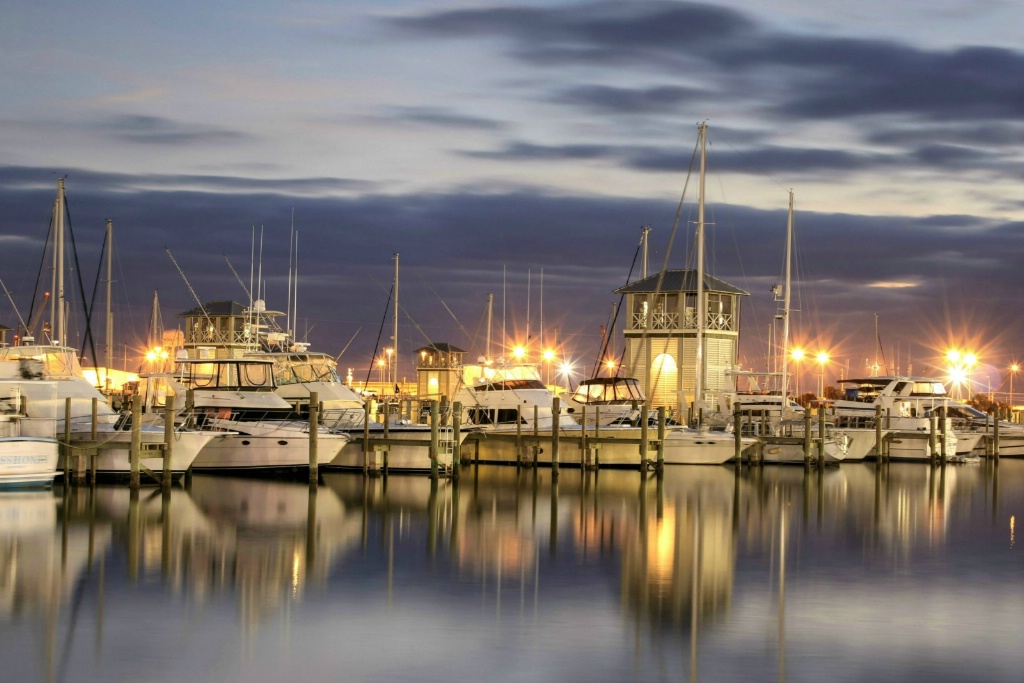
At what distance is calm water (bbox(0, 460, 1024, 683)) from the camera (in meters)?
19.4

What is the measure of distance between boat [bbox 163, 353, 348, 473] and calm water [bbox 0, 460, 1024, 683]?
1.02 metres

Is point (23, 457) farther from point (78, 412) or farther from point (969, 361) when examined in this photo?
point (969, 361)

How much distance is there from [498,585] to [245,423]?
19459 millimetres

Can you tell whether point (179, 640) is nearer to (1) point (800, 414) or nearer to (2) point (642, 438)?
(2) point (642, 438)

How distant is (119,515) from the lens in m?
33.2

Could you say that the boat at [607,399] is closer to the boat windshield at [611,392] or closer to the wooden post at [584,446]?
the boat windshield at [611,392]

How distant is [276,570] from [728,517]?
14530 millimetres

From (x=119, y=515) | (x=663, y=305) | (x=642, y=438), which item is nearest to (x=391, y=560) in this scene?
(x=119, y=515)

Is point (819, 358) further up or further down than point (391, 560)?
further up

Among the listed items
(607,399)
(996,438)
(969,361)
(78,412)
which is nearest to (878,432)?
(996,438)

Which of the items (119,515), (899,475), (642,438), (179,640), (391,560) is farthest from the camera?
(899,475)

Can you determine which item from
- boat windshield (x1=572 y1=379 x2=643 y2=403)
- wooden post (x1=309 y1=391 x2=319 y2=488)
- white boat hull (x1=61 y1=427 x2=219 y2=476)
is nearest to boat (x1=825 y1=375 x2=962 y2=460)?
boat windshield (x1=572 y1=379 x2=643 y2=403)

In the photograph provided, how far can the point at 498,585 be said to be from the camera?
1016 inches

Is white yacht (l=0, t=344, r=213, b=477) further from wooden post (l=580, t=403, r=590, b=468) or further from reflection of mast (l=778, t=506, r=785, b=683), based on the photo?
reflection of mast (l=778, t=506, r=785, b=683)
